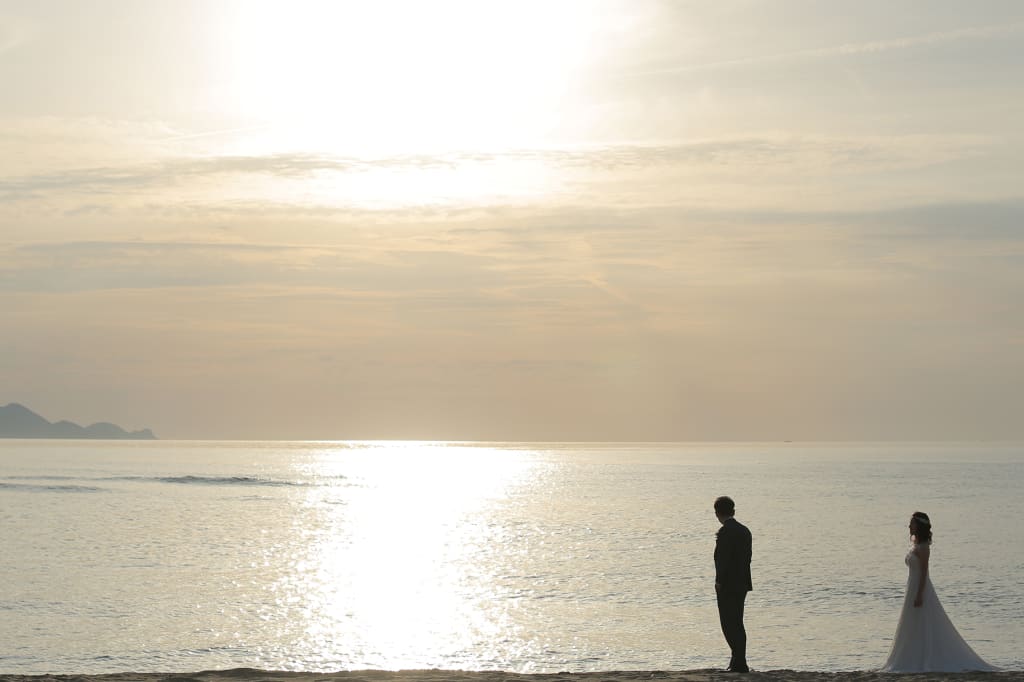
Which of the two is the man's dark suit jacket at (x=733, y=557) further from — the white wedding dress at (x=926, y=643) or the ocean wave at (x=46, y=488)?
the ocean wave at (x=46, y=488)

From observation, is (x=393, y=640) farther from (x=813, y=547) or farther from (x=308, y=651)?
(x=813, y=547)

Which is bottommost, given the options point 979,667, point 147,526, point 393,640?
point 979,667

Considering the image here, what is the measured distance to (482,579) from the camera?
42781 mm

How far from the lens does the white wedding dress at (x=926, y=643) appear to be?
17328 mm

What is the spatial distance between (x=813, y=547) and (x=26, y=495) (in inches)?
2901

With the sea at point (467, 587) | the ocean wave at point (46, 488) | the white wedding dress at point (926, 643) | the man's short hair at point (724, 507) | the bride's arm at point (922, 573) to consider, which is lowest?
the white wedding dress at point (926, 643)

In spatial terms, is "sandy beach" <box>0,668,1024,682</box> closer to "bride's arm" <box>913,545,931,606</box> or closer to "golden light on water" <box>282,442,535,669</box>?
"bride's arm" <box>913,545,931,606</box>

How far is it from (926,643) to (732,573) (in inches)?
133

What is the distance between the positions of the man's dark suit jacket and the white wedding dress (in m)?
2.65

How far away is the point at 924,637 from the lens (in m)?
17.5

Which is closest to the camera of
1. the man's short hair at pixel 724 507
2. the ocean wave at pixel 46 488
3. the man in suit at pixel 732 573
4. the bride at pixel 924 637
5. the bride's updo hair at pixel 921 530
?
A: the man's short hair at pixel 724 507

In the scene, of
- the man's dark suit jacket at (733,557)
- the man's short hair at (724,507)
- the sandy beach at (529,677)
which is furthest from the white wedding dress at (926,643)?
the man's short hair at (724,507)

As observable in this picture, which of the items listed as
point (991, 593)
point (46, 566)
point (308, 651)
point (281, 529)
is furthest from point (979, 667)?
point (281, 529)

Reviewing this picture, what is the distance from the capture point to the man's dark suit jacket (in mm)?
16828
